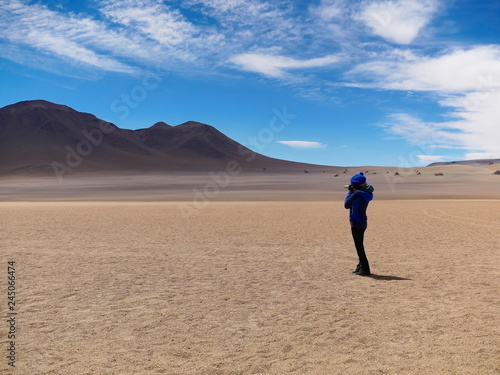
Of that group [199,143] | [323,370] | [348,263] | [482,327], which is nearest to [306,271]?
[348,263]

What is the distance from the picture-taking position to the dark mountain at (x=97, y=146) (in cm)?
11381

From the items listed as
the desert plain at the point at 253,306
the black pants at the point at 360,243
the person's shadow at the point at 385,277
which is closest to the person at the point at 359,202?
the black pants at the point at 360,243

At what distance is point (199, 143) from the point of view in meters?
169

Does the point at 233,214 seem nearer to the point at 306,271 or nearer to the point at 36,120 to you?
the point at 306,271

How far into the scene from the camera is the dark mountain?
113812 mm

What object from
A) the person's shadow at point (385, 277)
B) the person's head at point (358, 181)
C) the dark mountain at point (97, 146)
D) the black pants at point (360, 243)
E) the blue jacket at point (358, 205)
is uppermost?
the dark mountain at point (97, 146)

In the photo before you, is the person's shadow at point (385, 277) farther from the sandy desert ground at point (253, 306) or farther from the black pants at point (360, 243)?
the black pants at point (360, 243)

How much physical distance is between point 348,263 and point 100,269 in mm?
5350

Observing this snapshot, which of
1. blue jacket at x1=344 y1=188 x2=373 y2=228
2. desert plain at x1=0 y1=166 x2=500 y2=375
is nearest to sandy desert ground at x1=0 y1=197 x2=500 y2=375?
desert plain at x1=0 y1=166 x2=500 y2=375

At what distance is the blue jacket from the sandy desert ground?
Result: 1066 millimetres

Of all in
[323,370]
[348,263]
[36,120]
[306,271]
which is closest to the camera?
[323,370]

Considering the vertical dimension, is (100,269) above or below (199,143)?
below

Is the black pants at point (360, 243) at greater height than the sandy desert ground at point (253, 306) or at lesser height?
greater

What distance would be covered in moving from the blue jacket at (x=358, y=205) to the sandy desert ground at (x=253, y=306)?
3.50 feet
